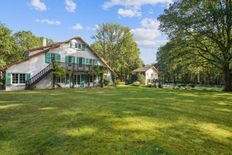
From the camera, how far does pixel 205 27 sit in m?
27.3

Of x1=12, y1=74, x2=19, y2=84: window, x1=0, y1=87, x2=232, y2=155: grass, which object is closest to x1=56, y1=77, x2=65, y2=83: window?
x1=12, y1=74, x2=19, y2=84: window

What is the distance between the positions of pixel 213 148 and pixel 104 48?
47672 millimetres

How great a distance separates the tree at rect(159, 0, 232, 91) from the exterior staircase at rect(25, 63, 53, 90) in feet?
52.8

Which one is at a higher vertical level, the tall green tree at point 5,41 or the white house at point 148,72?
the tall green tree at point 5,41

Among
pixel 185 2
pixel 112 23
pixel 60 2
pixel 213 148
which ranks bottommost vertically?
pixel 213 148

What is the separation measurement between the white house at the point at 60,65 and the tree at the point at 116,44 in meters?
16.2

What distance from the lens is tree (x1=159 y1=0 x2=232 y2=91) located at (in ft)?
87.5

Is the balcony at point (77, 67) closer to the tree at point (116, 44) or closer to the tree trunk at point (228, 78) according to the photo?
the tree trunk at point (228, 78)

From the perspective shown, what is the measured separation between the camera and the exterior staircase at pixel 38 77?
26484mm

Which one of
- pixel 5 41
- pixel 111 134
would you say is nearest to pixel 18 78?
pixel 5 41

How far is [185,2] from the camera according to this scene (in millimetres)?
28188

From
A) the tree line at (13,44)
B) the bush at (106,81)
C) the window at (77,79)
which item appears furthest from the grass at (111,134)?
the tree line at (13,44)

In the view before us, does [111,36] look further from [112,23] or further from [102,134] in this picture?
[102,134]

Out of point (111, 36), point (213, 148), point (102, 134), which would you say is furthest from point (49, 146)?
point (111, 36)
